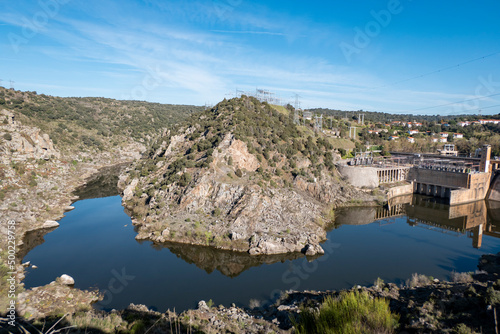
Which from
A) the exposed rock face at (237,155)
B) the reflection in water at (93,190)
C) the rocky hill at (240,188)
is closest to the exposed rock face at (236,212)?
the exposed rock face at (237,155)

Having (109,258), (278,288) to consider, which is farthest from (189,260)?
(278,288)

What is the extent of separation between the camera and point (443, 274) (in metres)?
25.7

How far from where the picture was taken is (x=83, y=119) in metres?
93.3

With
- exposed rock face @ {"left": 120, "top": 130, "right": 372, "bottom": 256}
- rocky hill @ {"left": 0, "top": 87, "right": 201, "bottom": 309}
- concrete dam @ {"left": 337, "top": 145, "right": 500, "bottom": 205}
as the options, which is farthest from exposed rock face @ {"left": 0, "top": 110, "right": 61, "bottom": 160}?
concrete dam @ {"left": 337, "top": 145, "right": 500, "bottom": 205}

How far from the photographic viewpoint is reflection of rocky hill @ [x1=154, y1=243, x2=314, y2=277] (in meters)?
27.0

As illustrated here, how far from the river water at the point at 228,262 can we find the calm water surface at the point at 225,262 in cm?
8

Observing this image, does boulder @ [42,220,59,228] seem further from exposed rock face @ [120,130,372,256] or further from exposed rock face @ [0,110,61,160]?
exposed rock face @ [0,110,61,160]

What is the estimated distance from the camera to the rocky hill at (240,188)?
31641 mm

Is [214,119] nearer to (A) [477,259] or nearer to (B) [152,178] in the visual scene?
(B) [152,178]

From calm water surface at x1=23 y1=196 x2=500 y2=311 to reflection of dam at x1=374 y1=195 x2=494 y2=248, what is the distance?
0.53m

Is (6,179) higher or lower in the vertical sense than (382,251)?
higher

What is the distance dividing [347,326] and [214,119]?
53.3 meters

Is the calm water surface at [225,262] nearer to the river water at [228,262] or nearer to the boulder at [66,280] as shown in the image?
the river water at [228,262]

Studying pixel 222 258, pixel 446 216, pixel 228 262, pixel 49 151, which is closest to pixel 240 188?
pixel 222 258
